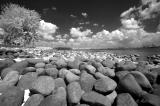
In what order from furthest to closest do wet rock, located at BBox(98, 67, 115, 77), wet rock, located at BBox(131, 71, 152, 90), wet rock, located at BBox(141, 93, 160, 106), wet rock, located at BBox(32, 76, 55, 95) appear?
wet rock, located at BBox(98, 67, 115, 77) → wet rock, located at BBox(131, 71, 152, 90) → wet rock, located at BBox(32, 76, 55, 95) → wet rock, located at BBox(141, 93, 160, 106)

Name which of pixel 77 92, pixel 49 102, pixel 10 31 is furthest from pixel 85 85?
pixel 10 31

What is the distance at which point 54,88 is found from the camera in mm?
4133

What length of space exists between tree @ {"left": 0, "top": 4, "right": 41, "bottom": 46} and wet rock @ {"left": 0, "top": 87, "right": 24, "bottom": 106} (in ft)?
70.4

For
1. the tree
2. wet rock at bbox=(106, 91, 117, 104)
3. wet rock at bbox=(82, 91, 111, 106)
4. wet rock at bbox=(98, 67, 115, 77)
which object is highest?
the tree

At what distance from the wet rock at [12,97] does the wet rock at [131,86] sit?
2.96 m

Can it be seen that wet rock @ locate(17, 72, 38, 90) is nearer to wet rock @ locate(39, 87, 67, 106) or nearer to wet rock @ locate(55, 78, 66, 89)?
wet rock @ locate(55, 78, 66, 89)

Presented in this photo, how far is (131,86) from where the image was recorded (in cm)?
405

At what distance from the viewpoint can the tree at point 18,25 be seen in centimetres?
2338

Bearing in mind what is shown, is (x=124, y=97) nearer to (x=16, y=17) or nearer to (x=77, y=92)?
(x=77, y=92)

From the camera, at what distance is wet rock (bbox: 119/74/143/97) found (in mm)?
3953

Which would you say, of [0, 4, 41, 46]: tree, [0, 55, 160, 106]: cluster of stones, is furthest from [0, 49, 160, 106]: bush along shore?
[0, 4, 41, 46]: tree

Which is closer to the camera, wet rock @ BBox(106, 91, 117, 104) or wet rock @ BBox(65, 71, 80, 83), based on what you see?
wet rock @ BBox(106, 91, 117, 104)

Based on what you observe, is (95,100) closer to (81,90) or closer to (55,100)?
(81,90)

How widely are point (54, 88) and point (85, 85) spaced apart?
0.99 m
